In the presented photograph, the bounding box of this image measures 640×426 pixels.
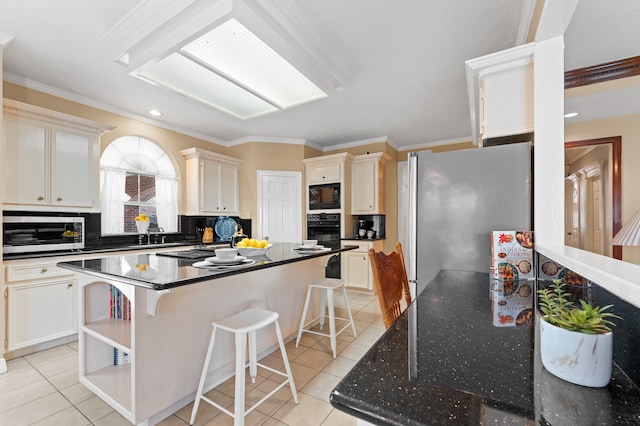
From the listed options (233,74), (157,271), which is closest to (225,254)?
(157,271)

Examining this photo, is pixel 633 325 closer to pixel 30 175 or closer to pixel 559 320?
pixel 559 320

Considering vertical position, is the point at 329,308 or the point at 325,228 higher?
the point at 325,228

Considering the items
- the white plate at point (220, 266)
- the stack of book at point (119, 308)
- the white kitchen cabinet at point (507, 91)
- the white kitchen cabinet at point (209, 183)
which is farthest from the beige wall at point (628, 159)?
the white kitchen cabinet at point (209, 183)

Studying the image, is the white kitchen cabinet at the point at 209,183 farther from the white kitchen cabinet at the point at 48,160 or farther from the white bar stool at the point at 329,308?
the white bar stool at the point at 329,308

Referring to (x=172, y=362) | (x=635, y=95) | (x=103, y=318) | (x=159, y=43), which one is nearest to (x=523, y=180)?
(x=635, y=95)

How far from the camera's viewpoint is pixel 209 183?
4.48 meters

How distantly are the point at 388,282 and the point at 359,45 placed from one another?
1.96 metres

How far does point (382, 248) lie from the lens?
16.5ft

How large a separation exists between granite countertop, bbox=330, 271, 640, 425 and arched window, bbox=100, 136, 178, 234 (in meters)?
4.06

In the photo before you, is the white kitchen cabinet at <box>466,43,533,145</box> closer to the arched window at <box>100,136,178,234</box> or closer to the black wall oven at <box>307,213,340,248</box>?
the black wall oven at <box>307,213,340,248</box>

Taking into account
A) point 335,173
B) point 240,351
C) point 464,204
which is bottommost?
point 240,351

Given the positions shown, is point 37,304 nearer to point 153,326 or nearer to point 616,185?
point 153,326

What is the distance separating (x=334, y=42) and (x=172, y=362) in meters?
2.57

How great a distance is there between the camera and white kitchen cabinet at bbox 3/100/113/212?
8.52ft
